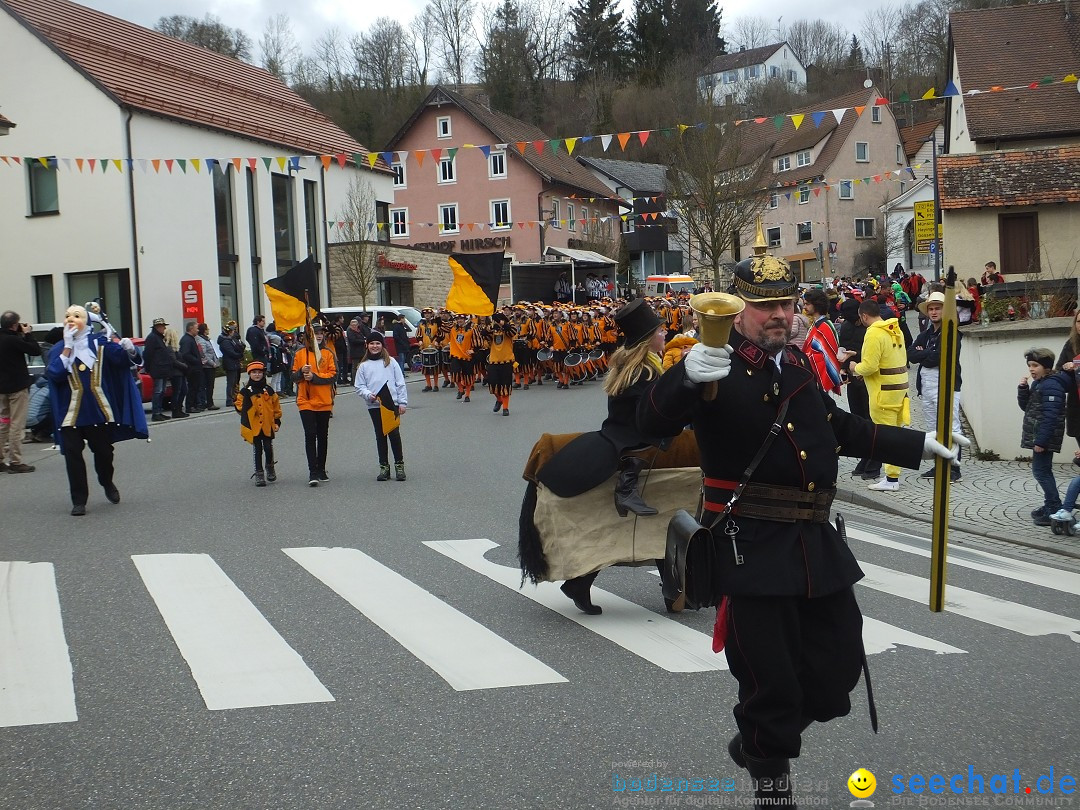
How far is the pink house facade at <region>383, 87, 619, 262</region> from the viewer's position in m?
59.9

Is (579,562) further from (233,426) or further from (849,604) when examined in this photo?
(233,426)

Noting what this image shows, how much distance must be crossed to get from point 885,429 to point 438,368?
77.9ft

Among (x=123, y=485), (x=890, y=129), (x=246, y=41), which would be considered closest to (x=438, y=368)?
(x=123, y=485)

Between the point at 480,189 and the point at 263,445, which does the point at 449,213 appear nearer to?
the point at 480,189

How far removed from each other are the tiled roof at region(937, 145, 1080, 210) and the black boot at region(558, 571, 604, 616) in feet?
93.2

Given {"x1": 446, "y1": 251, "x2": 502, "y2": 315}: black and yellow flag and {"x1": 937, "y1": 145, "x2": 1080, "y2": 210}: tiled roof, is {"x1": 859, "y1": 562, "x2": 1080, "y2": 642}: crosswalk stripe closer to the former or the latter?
{"x1": 446, "y1": 251, "x2": 502, "y2": 315}: black and yellow flag

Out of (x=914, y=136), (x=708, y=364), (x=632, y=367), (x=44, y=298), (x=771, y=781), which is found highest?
(x=914, y=136)

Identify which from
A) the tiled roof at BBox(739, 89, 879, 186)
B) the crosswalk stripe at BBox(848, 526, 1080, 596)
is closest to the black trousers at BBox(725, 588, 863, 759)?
the crosswalk stripe at BBox(848, 526, 1080, 596)

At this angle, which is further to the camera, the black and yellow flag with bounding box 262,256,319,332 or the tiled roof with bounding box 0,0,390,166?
the tiled roof with bounding box 0,0,390,166

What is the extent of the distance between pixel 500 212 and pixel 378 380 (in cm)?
4943

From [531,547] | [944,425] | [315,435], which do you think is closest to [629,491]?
[531,547]

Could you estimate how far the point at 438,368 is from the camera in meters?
27.7

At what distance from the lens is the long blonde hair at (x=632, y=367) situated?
278 inches

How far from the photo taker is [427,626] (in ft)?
22.3
